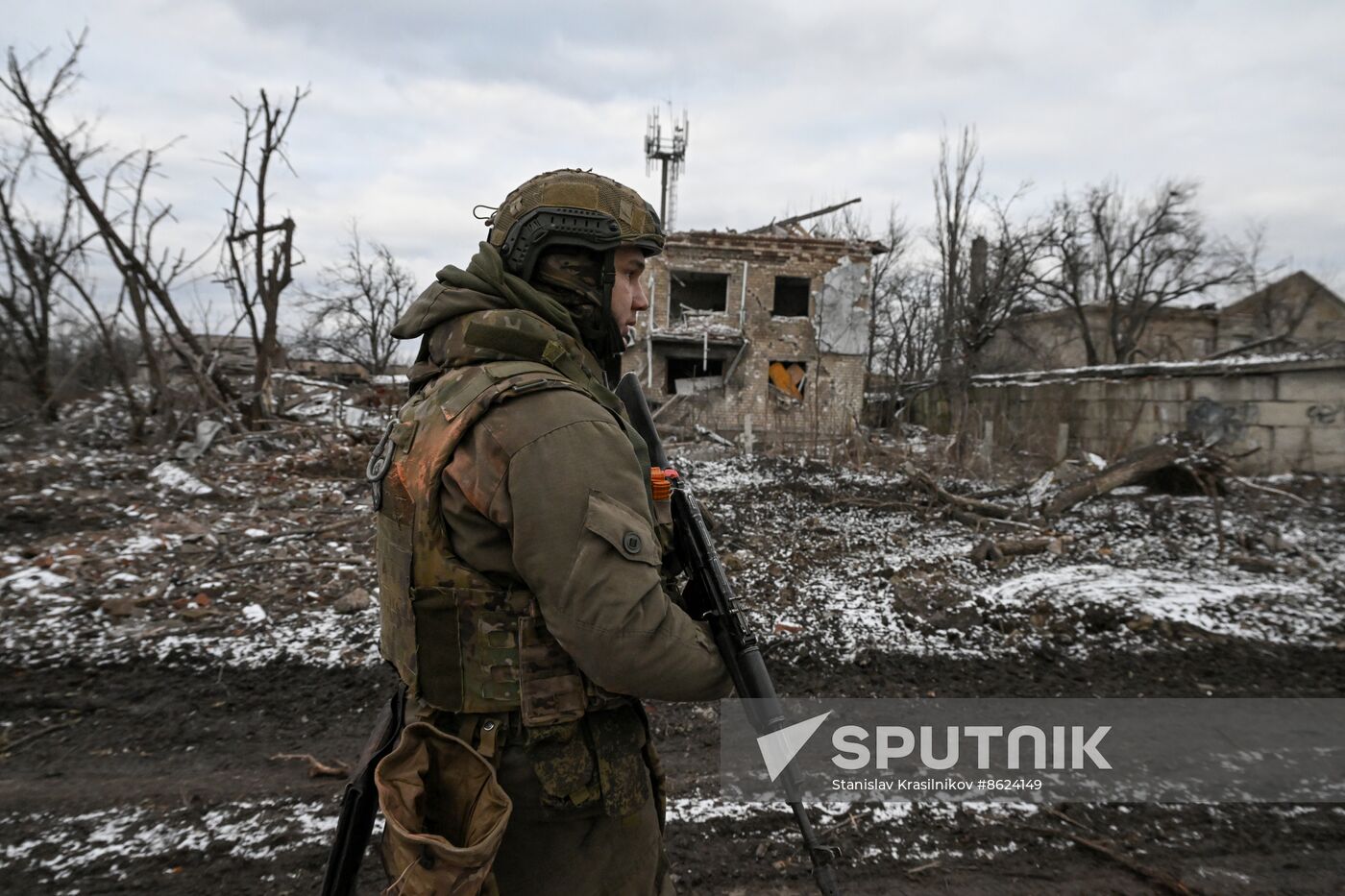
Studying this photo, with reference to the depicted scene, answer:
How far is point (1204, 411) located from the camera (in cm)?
1153

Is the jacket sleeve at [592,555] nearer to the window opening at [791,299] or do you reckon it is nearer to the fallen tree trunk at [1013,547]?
the fallen tree trunk at [1013,547]

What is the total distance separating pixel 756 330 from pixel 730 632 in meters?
20.6

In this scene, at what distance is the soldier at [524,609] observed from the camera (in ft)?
4.37

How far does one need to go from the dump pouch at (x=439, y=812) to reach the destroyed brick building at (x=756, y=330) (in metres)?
19.1

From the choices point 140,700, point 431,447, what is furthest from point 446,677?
point 140,700

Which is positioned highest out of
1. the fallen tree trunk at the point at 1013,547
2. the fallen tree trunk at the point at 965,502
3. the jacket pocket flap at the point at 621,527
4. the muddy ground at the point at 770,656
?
the jacket pocket flap at the point at 621,527

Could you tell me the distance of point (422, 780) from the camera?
1.43 meters

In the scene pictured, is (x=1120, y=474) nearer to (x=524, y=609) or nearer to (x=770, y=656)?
(x=770, y=656)

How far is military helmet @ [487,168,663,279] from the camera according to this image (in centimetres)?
167

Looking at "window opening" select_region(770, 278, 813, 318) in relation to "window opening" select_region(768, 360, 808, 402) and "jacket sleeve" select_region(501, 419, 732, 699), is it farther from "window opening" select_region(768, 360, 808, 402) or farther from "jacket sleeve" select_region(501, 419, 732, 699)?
"jacket sleeve" select_region(501, 419, 732, 699)

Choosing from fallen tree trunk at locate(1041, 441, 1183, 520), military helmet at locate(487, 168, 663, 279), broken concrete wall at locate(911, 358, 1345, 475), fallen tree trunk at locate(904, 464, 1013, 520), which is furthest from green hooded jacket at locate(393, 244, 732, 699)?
broken concrete wall at locate(911, 358, 1345, 475)

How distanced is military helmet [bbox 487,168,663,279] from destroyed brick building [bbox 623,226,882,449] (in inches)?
736

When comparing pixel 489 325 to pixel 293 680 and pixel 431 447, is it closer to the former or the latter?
pixel 431 447

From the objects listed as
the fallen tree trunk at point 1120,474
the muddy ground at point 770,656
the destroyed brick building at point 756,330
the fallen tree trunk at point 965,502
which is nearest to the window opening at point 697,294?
the destroyed brick building at point 756,330
